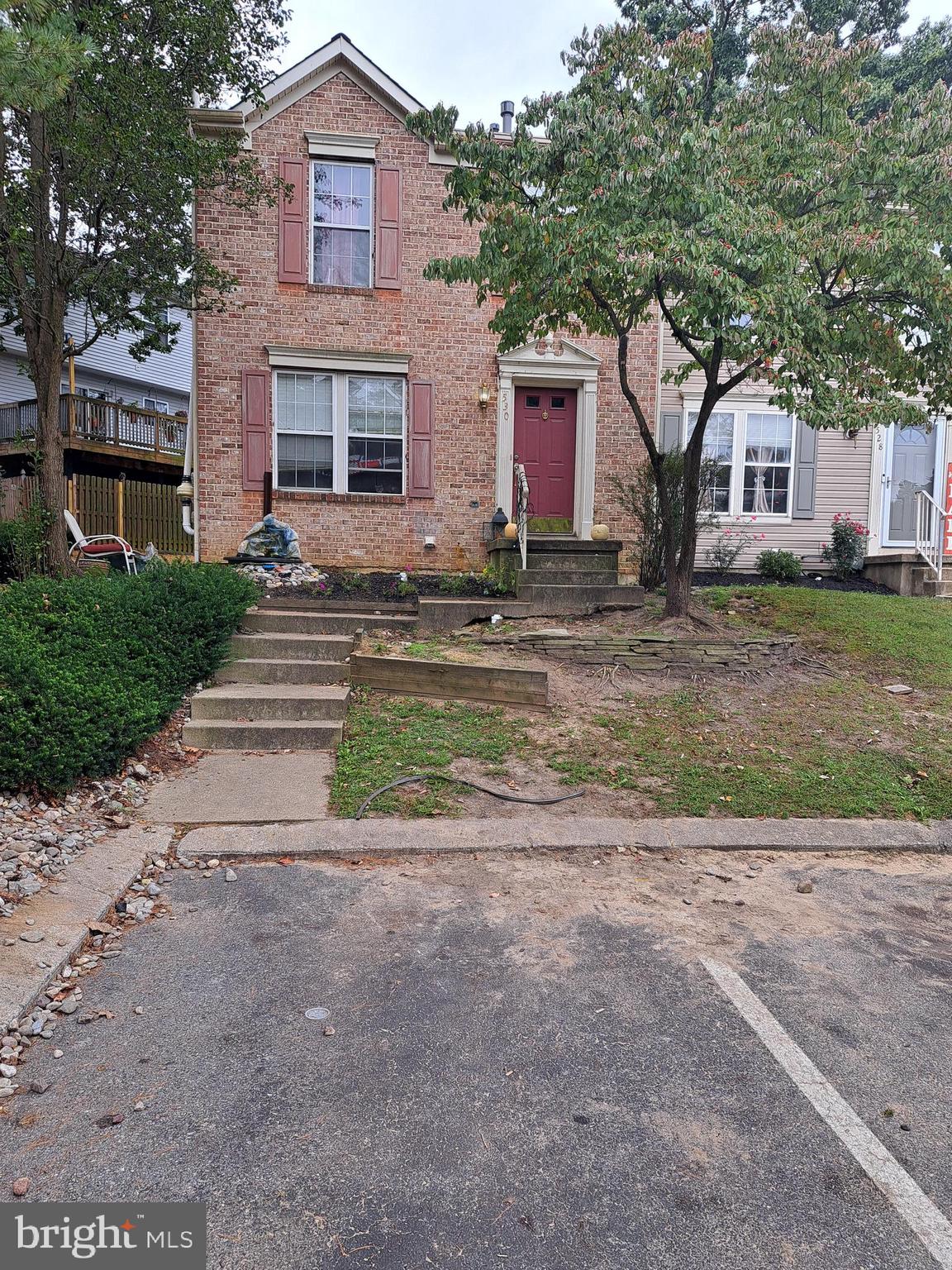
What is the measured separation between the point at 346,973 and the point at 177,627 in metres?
4.00

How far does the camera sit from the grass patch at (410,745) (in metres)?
4.94

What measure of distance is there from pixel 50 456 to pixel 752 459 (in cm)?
1017

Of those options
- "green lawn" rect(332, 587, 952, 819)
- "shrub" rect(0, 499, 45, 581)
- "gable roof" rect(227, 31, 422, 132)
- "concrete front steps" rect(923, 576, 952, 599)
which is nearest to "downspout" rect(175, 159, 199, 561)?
"gable roof" rect(227, 31, 422, 132)

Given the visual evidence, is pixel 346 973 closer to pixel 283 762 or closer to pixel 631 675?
pixel 283 762

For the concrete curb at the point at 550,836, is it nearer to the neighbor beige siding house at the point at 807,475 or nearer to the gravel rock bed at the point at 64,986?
the gravel rock bed at the point at 64,986

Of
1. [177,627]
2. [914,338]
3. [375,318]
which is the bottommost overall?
[177,627]

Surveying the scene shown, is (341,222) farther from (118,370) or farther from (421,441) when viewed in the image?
(118,370)

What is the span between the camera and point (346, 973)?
303cm

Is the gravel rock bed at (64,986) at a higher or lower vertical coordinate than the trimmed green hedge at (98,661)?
lower

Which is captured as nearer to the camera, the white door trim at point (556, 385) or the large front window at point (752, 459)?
the white door trim at point (556, 385)

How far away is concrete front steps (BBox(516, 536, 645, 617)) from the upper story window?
16.0 ft

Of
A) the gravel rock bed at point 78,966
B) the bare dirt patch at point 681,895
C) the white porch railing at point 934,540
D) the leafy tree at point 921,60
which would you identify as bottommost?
the bare dirt patch at point 681,895

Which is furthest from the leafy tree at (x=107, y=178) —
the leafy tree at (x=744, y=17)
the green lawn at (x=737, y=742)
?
the leafy tree at (x=744, y=17)

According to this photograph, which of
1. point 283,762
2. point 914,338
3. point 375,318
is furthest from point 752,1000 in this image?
point 375,318
